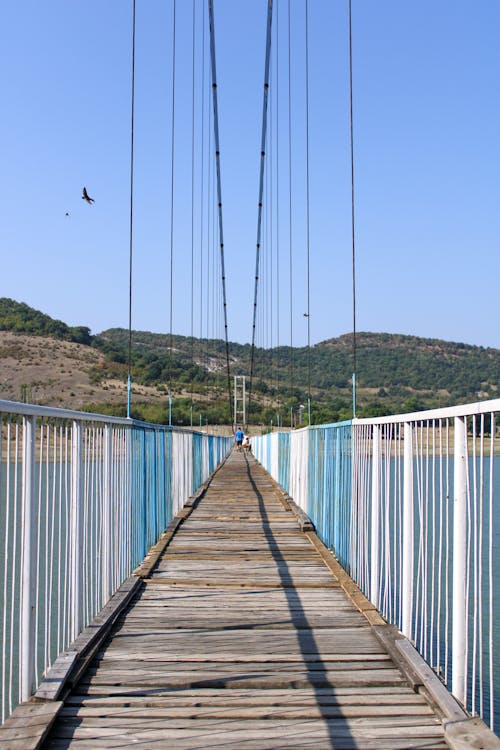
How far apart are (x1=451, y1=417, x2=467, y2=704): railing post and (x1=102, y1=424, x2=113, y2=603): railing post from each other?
1.73 meters

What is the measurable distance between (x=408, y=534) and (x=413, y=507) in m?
0.14

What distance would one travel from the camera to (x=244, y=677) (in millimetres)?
2486

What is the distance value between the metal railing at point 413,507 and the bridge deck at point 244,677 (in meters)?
0.21

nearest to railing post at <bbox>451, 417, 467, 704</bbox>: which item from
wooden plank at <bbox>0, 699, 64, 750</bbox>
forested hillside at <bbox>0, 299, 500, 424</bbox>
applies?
wooden plank at <bbox>0, 699, 64, 750</bbox>

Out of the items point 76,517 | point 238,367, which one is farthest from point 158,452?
point 238,367

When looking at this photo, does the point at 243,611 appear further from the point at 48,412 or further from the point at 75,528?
the point at 48,412

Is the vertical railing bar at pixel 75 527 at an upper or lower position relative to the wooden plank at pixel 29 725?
upper

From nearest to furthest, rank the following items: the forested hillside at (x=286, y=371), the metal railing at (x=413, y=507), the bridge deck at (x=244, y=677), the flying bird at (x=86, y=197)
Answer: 1. the bridge deck at (x=244, y=677)
2. the metal railing at (x=413, y=507)
3. the flying bird at (x=86, y=197)
4. the forested hillside at (x=286, y=371)

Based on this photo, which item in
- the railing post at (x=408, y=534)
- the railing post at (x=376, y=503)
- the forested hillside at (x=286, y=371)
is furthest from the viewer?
the forested hillside at (x=286, y=371)

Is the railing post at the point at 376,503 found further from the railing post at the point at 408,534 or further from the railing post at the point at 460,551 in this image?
the railing post at the point at 460,551

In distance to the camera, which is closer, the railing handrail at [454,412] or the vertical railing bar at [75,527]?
the railing handrail at [454,412]

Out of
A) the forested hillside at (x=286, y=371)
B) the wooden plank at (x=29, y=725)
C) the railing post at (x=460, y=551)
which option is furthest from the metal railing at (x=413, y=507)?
the forested hillside at (x=286, y=371)

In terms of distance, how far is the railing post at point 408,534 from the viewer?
9.19 ft

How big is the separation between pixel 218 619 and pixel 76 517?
2.86ft
